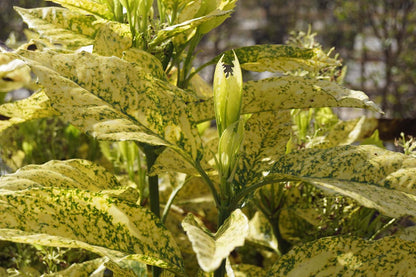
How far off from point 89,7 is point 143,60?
4.6 inches

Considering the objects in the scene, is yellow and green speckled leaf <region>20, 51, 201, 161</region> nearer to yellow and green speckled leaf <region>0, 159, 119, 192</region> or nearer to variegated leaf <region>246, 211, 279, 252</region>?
yellow and green speckled leaf <region>0, 159, 119, 192</region>

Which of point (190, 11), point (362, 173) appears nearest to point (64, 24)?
point (190, 11)

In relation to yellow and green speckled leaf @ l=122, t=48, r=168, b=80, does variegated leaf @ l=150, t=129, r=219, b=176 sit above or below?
below

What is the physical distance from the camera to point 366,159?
1.29 ft

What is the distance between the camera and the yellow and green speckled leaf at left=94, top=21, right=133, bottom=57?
464 mm

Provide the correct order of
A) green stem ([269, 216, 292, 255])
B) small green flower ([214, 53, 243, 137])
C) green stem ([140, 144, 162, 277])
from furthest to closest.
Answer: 1. green stem ([269, 216, 292, 255])
2. green stem ([140, 144, 162, 277])
3. small green flower ([214, 53, 243, 137])

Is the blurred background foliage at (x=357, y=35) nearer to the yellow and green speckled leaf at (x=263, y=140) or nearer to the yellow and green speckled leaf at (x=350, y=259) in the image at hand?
the yellow and green speckled leaf at (x=263, y=140)

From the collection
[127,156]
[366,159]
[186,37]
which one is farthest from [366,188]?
[127,156]

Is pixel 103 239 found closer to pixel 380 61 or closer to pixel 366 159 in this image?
pixel 366 159

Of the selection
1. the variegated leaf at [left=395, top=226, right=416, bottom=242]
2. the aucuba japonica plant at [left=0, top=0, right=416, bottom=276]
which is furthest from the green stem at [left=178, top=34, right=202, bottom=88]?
the variegated leaf at [left=395, top=226, right=416, bottom=242]

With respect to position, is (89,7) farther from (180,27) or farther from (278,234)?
(278,234)

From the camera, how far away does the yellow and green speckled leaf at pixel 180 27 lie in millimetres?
432

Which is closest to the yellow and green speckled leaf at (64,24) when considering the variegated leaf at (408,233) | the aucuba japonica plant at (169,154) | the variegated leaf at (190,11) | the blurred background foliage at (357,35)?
the aucuba japonica plant at (169,154)

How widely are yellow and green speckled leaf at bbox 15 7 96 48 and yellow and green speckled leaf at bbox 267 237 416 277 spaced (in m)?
0.33
